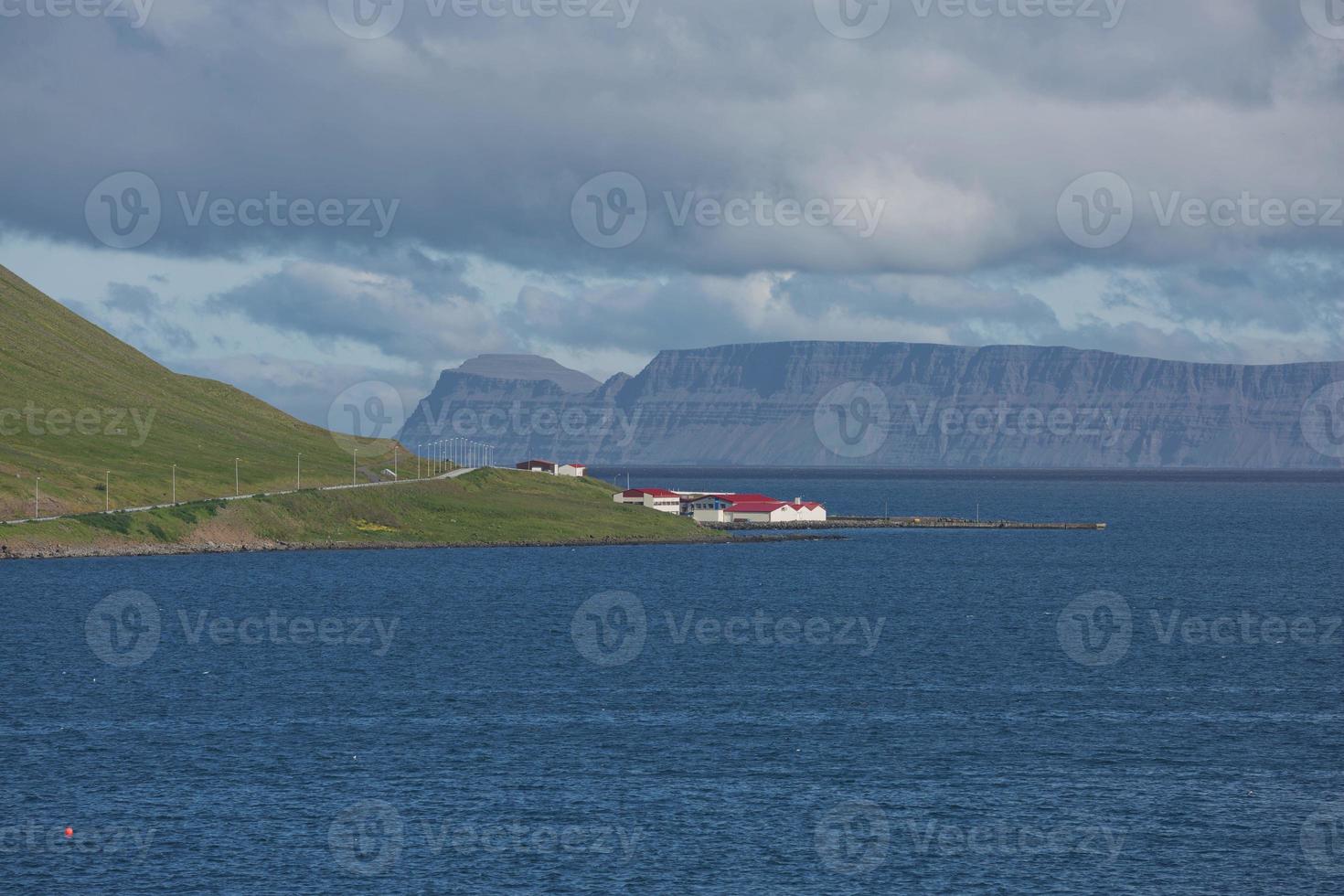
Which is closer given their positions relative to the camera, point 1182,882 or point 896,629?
point 1182,882

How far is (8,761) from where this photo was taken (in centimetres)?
7406

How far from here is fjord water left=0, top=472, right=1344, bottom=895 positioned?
5966 cm

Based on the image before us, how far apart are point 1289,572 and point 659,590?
85.1 meters

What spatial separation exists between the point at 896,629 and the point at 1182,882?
74.7 meters

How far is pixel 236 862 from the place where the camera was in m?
58.8

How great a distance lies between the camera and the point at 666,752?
257ft

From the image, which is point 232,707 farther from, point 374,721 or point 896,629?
point 896,629

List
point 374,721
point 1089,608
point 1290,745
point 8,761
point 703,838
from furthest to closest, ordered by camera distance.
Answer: point 1089,608
point 374,721
point 1290,745
point 8,761
point 703,838

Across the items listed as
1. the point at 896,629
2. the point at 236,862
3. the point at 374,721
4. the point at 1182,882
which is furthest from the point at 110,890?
the point at 896,629

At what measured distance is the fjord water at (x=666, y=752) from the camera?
196ft

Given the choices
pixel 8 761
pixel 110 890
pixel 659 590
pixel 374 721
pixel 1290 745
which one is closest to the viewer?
pixel 110 890

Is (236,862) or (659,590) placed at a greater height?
(659,590)

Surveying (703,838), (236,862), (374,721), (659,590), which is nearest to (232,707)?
(374,721)

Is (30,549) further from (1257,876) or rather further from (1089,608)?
(1257,876)
